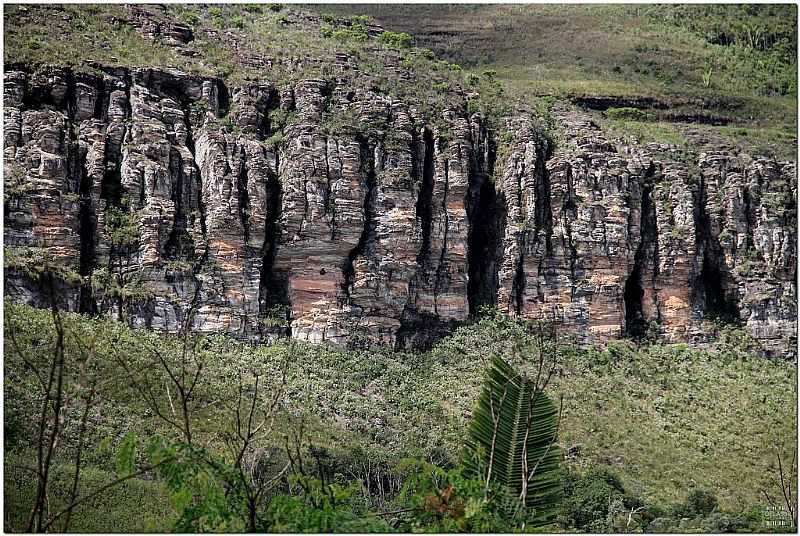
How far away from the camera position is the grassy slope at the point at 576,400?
30.5 meters

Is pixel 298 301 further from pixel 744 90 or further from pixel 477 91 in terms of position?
pixel 744 90

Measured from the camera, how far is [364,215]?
40500 millimetres

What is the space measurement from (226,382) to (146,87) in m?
17.7

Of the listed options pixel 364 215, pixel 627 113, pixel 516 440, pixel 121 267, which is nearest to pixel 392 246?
pixel 364 215

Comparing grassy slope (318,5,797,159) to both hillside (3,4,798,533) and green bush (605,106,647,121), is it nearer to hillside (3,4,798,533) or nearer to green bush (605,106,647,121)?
green bush (605,106,647,121)

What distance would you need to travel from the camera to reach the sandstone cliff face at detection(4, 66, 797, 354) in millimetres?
36875

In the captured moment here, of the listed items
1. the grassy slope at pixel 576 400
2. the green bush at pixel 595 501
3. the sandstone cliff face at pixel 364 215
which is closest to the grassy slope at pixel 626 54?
the sandstone cliff face at pixel 364 215

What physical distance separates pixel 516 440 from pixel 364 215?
36.1 metres

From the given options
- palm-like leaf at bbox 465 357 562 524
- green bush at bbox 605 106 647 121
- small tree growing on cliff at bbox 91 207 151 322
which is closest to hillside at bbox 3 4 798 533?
small tree growing on cliff at bbox 91 207 151 322

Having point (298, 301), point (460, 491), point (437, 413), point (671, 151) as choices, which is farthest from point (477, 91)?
point (460, 491)

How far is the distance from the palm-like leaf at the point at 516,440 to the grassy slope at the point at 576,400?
21.8m

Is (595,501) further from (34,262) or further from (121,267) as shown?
(34,262)

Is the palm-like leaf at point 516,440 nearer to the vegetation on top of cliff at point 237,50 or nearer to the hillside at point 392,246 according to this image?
the hillside at point 392,246

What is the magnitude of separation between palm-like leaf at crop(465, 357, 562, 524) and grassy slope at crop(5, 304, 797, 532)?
21756 millimetres
